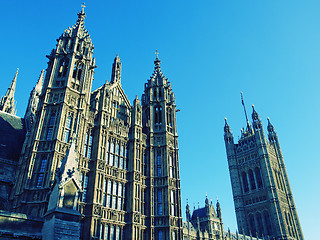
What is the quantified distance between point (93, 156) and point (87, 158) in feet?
2.58

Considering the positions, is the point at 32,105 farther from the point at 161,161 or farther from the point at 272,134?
the point at 272,134

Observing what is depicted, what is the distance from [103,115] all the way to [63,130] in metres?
5.34

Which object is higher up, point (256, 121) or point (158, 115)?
point (256, 121)

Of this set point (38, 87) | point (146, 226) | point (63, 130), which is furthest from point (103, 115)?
point (38, 87)

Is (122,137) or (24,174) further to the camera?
(122,137)

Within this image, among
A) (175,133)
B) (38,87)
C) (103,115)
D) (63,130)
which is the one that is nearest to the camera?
(63,130)

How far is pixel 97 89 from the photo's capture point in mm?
33656

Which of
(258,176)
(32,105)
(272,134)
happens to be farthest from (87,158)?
(272,134)

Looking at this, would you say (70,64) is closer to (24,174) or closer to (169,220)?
(24,174)

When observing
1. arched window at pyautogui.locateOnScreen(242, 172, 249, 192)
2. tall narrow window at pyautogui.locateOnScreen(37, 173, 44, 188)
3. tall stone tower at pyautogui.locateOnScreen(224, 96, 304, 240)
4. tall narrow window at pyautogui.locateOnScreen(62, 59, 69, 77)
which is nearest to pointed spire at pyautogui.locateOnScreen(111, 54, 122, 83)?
tall narrow window at pyautogui.locateOnScreen(62, 59, 69, 77)

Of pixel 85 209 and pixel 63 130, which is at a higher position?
pixel 63 130

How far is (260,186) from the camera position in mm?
96938

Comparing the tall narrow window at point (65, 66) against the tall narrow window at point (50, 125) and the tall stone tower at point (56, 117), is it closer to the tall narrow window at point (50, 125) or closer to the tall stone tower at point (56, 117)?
the tall stone tower at point (56, 117)

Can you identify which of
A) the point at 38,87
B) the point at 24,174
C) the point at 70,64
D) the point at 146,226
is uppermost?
the point at 38,87
